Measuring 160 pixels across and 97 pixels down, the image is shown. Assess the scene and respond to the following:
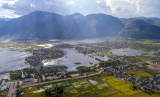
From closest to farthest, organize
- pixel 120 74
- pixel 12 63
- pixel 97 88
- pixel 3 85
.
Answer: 1. pixel 97 88
2. pixel 3 85
3. pixel 120 74
4. pixel 12 63

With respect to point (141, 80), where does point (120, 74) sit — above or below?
above

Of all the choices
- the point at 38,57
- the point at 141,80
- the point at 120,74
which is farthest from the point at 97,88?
the point at 38,57

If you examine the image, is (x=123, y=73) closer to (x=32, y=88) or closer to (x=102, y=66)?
(x=102, y=66)

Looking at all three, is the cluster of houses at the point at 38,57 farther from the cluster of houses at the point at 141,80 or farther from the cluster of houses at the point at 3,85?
the cluster of houses at the point at 141,80

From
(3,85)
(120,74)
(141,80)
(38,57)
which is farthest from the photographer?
(38,57)

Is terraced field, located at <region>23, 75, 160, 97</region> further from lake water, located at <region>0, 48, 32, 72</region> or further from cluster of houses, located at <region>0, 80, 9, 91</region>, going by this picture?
lake water, located at <region>0, 48, 32, 72</region>

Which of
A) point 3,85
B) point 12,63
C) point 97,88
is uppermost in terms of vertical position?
point 12,63

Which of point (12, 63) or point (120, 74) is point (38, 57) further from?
point (120, 74)

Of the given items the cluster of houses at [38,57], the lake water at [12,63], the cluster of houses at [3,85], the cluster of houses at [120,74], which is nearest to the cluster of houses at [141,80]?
the cluster of houses at [120,74]

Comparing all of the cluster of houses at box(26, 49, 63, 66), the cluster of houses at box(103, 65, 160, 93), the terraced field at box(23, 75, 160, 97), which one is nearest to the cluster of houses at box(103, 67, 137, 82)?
the cluster of houses at box(103, 65, 160, 93)
